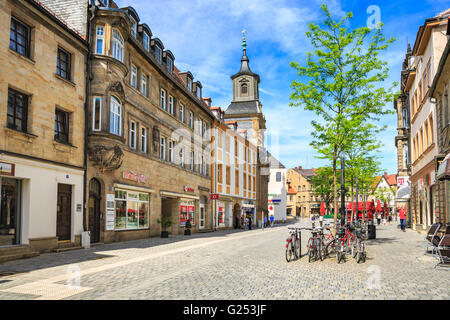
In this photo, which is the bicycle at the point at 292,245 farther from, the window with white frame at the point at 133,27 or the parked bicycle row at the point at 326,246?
the window with white frame at the point at 133,27

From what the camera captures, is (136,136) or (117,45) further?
(136,136)

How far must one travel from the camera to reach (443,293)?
7.78m

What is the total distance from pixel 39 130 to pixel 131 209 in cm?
810

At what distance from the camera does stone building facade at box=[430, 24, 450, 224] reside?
1664cm

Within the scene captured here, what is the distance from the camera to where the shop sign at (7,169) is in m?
12.8

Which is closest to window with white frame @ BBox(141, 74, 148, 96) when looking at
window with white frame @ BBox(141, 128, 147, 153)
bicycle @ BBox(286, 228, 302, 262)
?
window with white frame @ BBox(141, 128, 147, 153)

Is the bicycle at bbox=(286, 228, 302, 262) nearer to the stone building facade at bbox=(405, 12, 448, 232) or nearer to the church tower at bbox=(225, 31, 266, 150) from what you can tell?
the stone building facade at bbox=(405, 12, 448, 232)

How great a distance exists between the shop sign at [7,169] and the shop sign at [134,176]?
300 inches

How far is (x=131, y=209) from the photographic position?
21938 millimetres

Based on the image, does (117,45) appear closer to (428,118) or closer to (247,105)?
(428,118)

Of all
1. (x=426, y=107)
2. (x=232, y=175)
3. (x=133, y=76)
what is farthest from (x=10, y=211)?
(x=232, y=175)

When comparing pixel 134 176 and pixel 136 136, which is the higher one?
pixel 136 136

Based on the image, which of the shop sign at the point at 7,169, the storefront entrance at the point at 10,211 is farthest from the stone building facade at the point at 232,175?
the shop sign at the point at 7,169
